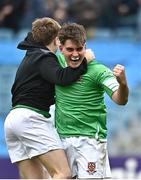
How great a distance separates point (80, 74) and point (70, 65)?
11cm

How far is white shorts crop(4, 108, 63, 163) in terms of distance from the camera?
24.6 ft

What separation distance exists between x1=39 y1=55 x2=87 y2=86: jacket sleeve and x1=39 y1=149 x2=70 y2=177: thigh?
0.56 metres

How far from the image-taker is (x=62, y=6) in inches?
557

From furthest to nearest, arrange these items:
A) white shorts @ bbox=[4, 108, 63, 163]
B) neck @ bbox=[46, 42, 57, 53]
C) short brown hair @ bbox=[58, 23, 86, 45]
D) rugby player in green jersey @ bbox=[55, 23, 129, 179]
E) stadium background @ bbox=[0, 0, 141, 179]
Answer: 1. stadium background @ bbox=[0, 0, 141, 179]
2. neck @ bbox=[46, 42, 57, 53]
3. white shorts @ bbox=[4, 108, 63, 163]
4. rugby player in green jersey @ bbox=[55, 23, 129, 179]
5. short brown hair @ bbox=[58, 23, 86, 45]

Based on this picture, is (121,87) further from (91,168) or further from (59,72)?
(91,168)

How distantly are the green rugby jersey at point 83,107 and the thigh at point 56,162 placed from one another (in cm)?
20

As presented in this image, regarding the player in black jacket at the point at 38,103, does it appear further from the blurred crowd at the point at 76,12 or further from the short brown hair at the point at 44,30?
the blurred crowd at the point at 76,12

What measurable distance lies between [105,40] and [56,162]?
6.56 meters

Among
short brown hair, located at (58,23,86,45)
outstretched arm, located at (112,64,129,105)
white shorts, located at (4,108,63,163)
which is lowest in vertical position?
white shorts, located at (4,108,63,163)

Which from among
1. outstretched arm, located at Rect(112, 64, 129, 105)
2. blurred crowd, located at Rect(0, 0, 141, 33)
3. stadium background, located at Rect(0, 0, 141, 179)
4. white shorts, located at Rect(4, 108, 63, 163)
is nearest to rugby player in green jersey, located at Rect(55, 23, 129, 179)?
white shorts, located at Rect(4, 108, 63, 163)

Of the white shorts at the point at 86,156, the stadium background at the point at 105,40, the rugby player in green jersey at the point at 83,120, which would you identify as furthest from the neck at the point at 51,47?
the stadium background at the point at 105,40

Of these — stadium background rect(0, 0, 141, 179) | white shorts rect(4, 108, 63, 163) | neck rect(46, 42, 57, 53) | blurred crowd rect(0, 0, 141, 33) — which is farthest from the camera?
blurred crowd rect(0, 0, 141, 33)

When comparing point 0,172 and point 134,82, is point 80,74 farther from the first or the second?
point 134,82

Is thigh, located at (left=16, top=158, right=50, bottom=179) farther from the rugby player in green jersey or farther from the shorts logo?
the shorts logo
